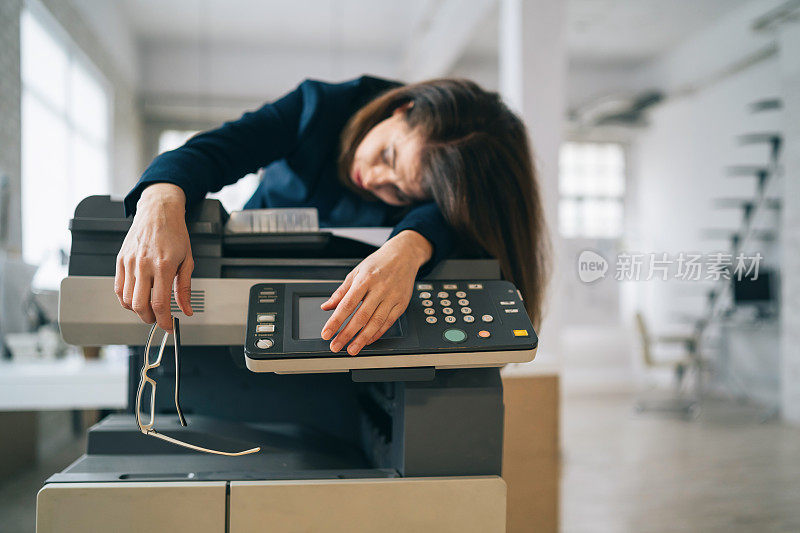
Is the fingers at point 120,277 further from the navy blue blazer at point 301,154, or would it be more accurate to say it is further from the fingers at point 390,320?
the fingers at point 390,320

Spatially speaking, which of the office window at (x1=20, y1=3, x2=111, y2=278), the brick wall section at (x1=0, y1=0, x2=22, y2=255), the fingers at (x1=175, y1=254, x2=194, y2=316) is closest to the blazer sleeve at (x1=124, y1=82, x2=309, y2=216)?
the fingers at (x1=175, y1=254, x2=194, y2=316)

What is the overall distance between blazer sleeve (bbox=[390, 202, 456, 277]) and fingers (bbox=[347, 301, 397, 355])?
12 centimetres

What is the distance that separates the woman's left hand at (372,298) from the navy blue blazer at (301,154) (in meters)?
0.13

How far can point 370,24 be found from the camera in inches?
249

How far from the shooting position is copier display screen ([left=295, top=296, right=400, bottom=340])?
2.00 ft

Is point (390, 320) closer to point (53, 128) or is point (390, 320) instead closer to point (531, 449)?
point (531, 449)

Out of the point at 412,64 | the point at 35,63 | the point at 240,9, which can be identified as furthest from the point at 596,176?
the point at 35,63

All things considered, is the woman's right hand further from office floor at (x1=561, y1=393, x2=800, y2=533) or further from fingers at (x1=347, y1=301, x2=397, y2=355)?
office floor at (x1=561, y1=393, x2=800, y2=533)

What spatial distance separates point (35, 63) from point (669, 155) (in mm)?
6510

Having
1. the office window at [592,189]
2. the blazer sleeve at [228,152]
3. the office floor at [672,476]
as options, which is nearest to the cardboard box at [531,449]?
the office floor at [672,476]

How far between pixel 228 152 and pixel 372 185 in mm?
236

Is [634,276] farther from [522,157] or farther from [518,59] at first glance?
[518,59]

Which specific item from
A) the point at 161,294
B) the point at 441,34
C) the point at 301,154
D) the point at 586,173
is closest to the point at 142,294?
the point at 161,294

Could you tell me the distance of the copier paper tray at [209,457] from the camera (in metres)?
0.65
